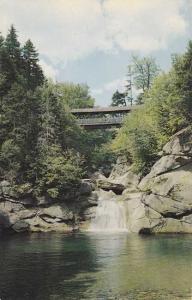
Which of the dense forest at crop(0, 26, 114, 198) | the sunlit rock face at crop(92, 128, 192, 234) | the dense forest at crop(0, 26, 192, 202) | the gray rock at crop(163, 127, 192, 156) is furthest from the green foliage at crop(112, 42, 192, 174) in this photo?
the dense forest at crop(0, 26, 114, 198)

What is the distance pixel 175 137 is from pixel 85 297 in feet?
131

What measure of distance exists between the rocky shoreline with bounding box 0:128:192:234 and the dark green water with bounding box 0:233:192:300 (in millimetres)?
5112

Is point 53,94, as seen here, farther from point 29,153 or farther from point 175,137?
point 175,137

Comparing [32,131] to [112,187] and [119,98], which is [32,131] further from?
[119,98]

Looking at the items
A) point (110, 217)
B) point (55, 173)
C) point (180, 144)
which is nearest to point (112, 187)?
point (110, 217)

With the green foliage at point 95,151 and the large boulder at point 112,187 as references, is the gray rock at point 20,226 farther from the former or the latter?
the green foliage at point 95,151

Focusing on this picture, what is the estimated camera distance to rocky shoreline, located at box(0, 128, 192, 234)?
53.8 metres

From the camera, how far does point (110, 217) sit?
2328 inches

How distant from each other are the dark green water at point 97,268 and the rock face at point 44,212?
8.70 meters

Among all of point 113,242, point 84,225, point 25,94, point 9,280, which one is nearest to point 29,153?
point 25,94

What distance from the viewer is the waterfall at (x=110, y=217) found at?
58031 mm

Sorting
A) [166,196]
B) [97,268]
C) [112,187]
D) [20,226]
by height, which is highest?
[112,187]

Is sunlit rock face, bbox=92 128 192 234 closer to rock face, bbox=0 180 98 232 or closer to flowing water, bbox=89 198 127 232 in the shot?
flowing water, bbox=89 198 127 232

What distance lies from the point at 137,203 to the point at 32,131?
20.2 meters
